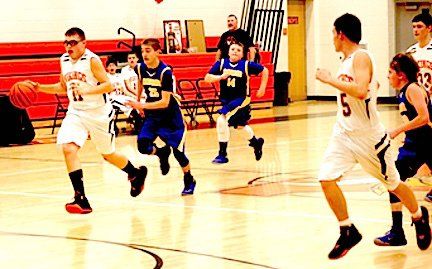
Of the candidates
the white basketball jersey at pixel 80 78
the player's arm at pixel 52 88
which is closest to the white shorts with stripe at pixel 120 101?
the player's arm at pixel 52 88

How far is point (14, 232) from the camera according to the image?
878cm

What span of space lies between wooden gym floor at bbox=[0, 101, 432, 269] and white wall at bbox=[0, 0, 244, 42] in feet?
18.5

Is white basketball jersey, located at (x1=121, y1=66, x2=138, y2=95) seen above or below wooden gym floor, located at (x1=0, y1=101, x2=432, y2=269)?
above

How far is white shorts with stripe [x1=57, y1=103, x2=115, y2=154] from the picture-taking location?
9.74 m

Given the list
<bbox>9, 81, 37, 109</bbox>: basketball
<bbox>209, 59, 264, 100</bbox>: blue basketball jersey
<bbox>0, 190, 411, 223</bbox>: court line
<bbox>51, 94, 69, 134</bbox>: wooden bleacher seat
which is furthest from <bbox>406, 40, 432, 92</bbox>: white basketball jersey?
<bbox>51, 94, 69, 134</bbox>: wooden bleacher seat

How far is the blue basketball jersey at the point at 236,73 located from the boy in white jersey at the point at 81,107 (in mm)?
3774

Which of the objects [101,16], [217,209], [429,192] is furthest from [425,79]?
[101,16]

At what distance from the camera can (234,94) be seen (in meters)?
13.8

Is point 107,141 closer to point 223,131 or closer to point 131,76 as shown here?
point 223,131

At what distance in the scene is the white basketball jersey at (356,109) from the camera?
7.09 m

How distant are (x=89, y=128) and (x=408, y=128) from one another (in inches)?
136

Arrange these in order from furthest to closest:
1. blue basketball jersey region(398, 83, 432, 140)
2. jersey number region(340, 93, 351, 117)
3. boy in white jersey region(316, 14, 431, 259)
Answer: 1. blue basketball jersey region(398, 83, 432, 140)
2. jersey number region(340, 93, 351, 117)
3. boy in white jersey region(316, 14, 431, 259)

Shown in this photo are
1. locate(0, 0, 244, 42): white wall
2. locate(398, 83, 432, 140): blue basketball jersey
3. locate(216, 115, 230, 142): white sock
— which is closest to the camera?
locate(398, 83, 432, 140): blue basketball jersey

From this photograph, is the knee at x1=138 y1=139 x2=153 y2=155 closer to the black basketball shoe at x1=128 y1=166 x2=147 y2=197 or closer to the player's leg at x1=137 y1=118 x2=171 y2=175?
the player's leg at x1=137 y1=118 x2=171 y2=175
